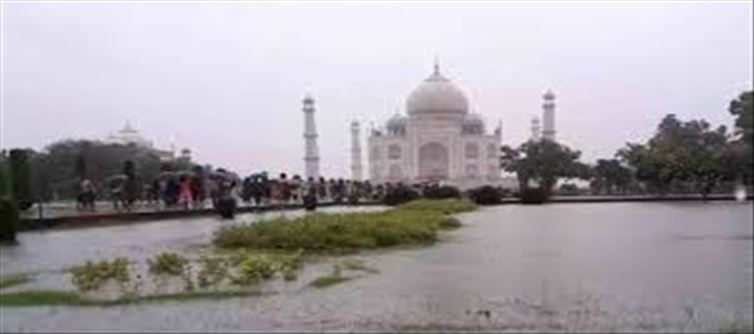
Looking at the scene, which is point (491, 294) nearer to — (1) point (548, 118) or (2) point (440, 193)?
(2) point (440, 193)

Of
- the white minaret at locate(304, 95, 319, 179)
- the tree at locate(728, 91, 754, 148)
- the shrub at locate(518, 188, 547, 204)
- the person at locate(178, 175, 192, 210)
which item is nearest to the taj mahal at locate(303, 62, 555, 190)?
the white minaret at locate(304, 95, 319, 179)

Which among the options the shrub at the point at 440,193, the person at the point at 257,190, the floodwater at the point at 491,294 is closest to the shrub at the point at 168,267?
the floodwater at the point at 491,294

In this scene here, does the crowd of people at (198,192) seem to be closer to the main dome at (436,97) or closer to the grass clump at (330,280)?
the grass clump at (330,280)

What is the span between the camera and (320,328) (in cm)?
841

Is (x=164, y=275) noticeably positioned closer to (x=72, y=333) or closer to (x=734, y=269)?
(x=72, y=333)

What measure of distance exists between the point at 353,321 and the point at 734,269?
4.75 metres

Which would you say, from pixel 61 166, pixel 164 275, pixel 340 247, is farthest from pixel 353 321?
pixel 61 166

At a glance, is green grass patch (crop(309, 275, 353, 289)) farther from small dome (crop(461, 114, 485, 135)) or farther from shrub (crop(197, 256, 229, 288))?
small dome (crop(461, 114, 485, 135))

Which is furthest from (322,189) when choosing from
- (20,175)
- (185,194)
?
(20,175)

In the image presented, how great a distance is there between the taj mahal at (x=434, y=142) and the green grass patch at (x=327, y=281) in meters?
93.3

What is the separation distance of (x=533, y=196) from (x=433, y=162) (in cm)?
6409

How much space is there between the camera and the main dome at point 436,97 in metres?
108

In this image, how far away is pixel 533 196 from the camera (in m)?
50.5

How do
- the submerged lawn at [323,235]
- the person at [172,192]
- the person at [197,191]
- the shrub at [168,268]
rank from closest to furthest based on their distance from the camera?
the shrub at [168,268] → the submerged lawn at [323,235] → the person at [172,192] → the person at [197,191]
